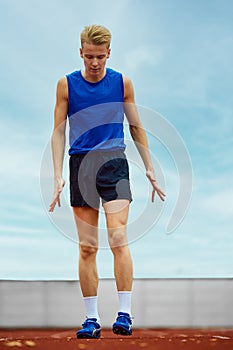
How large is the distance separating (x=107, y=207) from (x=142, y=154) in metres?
0.61

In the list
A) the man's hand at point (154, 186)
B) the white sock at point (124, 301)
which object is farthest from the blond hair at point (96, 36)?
the white sock at point (124, 301)

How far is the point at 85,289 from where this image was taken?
16.5 ft

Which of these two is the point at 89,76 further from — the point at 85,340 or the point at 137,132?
the point at 85,340

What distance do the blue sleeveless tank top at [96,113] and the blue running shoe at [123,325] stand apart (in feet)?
4.38

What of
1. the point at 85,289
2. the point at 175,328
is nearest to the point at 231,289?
the point at 175,328

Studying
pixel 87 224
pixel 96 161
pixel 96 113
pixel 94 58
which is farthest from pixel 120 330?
pixel 94 58

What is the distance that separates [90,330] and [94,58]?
2200 millimetres

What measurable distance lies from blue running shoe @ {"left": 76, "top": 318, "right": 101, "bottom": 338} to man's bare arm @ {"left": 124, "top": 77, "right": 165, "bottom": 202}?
1.16 m

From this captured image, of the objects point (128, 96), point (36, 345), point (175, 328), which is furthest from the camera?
point (175, 328)

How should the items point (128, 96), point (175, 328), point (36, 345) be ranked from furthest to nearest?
point (175, 328), point (128, 96), point (36, 345)

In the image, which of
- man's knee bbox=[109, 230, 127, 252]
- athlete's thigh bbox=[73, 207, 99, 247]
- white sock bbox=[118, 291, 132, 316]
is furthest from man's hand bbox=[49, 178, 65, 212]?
white sock bbox=[118, 291, 132, 316]

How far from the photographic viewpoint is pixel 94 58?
16.1 ft

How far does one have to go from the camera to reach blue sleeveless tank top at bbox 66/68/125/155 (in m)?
4.97

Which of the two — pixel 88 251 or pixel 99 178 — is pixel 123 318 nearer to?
pixel 88 251
